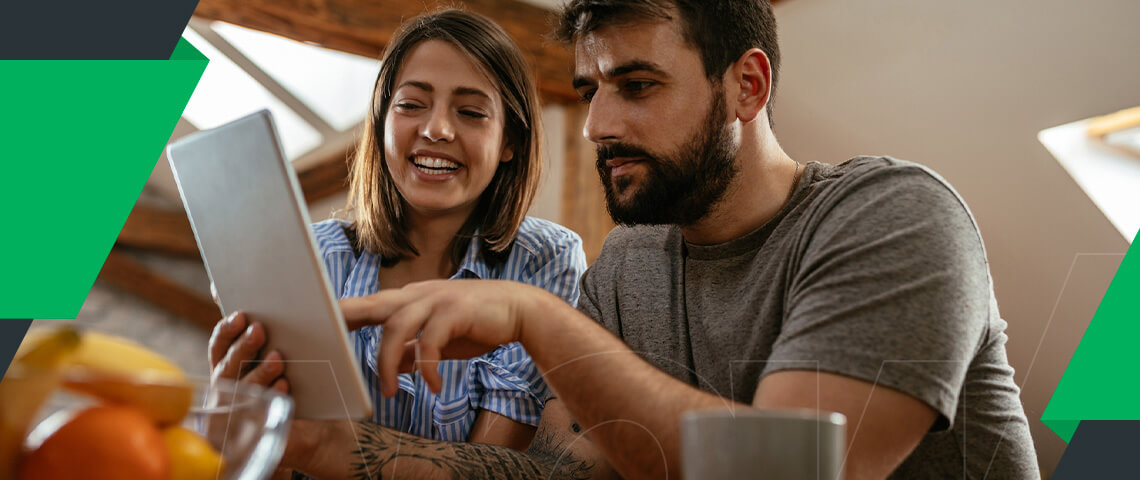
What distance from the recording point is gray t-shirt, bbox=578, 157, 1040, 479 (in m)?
0.76

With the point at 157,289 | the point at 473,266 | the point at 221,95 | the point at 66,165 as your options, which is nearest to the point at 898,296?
the point at 473,266

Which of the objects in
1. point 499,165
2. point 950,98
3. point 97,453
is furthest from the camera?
point 950,98

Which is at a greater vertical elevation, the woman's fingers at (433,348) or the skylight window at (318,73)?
the woman's fingers at (433,348)

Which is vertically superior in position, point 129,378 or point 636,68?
point 636,68

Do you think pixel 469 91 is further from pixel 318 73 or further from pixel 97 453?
pixel 318 73

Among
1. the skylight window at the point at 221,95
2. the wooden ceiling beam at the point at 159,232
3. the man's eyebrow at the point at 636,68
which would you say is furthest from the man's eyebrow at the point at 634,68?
the wooden ceiling beam at the point at 159,232

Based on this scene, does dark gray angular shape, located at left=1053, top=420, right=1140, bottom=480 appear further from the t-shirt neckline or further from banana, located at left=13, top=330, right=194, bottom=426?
banana, located at left=13, top=330, right=194, bottom=426

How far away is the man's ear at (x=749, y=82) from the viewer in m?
1.17

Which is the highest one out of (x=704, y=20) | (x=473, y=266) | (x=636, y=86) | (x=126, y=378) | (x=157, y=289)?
(x=704, y=20)

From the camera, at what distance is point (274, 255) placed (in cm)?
59

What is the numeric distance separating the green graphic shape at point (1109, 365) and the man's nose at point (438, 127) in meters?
0.90

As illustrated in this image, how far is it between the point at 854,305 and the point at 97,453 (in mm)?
631

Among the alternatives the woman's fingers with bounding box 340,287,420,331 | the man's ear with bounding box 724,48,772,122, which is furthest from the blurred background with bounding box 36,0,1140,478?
the woman's fingers with bounding box 340,287,420,331

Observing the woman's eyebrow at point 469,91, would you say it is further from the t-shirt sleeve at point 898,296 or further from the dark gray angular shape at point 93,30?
the t-shirt sleeve at point 898,296
